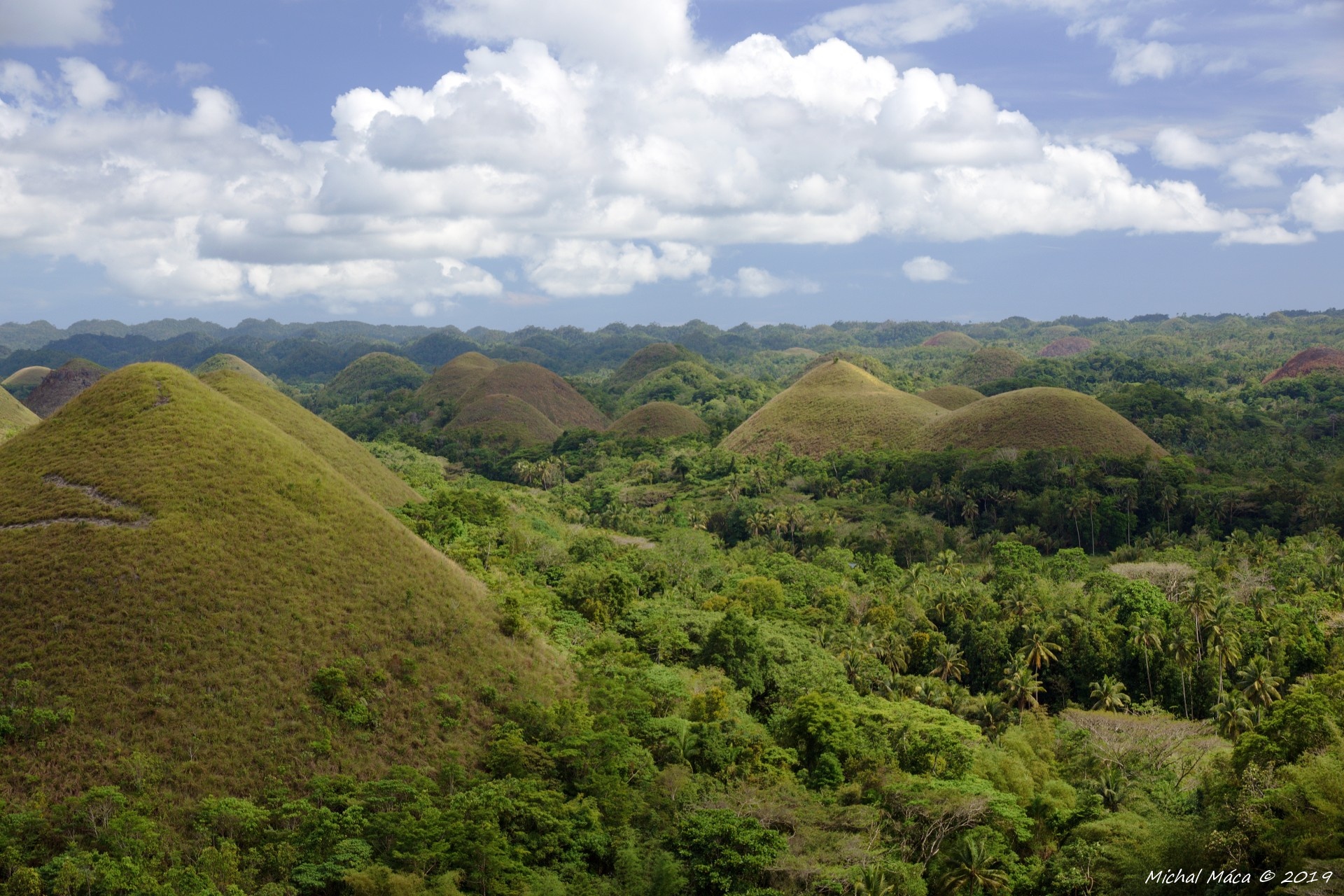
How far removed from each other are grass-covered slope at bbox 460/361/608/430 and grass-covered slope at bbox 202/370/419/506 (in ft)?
291

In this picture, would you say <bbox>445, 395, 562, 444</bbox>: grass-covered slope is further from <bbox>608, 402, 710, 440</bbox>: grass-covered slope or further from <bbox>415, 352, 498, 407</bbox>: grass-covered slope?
<bbox>415, 352, 498, 407</bbox>: grass-covered slope

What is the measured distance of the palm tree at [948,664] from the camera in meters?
42.7

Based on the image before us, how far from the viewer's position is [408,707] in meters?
31.5

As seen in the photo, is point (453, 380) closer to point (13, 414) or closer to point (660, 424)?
point (660, 424)

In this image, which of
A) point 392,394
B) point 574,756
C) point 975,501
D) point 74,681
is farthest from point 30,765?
point 392,394

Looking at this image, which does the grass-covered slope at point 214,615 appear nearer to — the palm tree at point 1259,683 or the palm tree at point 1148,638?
the palm tree at point 1148,638

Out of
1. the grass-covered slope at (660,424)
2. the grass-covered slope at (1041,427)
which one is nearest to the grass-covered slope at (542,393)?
the grass-covered slope at (660,424)

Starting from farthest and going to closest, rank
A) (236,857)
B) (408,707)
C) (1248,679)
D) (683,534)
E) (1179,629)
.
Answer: (683,534)
(1179,629)
(1248,679)
(408,707)
(236,857)

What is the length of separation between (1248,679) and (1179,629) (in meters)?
4.02

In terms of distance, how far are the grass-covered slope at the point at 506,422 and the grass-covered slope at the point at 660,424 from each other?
12.3m

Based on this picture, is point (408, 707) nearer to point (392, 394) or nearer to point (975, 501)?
point (975, 501)

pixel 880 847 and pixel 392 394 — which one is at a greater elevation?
pixel 392 394

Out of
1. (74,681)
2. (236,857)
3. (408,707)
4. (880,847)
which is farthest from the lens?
(408,707)

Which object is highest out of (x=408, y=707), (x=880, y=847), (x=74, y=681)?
(x=74, y=681)
